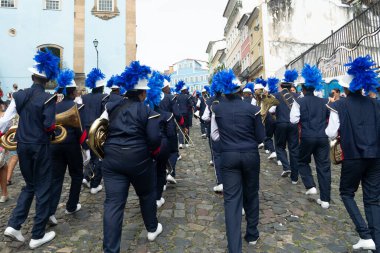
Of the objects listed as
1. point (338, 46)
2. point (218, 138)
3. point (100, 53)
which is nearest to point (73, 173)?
point (218, 138)

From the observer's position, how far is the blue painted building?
92.6 meters

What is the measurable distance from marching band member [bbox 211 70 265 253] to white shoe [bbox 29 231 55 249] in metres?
2.41

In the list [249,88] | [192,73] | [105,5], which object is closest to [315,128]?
[249,88]

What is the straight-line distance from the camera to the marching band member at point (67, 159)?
4.52 meters

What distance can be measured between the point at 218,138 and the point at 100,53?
76.4ft

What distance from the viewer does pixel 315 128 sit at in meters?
5.46

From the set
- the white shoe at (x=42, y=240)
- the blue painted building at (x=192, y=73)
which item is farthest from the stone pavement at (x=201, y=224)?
the blue painted building at (x=192, y=73)

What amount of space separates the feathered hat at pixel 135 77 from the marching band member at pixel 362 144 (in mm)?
2516

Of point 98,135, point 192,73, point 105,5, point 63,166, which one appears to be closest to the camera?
point 98,135

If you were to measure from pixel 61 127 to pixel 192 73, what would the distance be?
9148 centimetres

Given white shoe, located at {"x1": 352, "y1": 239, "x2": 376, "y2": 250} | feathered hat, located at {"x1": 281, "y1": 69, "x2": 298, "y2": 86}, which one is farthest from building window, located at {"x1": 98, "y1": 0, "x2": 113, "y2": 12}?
white shoe, located at {"x1": 352, "y1": 239, "x2": 376, "y2": 250}

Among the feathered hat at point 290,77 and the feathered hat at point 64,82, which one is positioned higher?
the feathered hat at point 290,77

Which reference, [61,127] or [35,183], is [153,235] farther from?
[61,127]

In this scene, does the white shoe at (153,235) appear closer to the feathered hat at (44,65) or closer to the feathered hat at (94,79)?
the feathered hat at (44,65)
